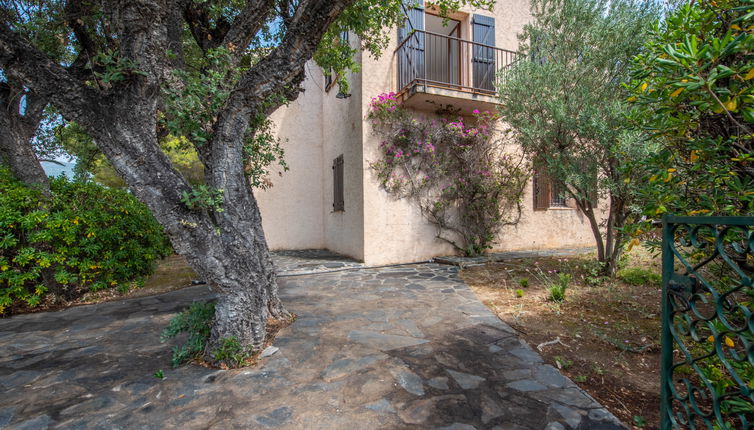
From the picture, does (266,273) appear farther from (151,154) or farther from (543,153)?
(543,153)

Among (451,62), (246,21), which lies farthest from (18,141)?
(451,62)

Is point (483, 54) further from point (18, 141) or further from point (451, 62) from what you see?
point (18, 141)

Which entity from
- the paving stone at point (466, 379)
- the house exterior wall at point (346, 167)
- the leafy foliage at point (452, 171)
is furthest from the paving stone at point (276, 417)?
the leafy foliage at point (452, 171)

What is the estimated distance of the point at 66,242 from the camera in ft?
14.2

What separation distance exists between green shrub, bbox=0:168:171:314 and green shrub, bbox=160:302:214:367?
107 inches

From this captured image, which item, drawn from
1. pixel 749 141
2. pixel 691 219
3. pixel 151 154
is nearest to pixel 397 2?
pixel 151 154

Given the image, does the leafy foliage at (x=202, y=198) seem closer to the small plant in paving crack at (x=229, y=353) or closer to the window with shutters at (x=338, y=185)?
the small plant in paving crack at (x=229, y=353)

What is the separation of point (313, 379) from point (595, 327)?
2.87 metres

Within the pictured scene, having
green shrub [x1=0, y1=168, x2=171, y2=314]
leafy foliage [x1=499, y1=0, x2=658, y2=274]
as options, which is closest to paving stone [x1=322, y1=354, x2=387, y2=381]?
leafy foliage [x1=499, y1=0, x2=658, y2=274]

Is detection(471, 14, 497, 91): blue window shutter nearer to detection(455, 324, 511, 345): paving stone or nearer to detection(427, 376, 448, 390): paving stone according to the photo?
detection(455, 324, 511, 345): paving stone

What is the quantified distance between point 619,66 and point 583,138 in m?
1.05

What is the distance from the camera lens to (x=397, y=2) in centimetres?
476

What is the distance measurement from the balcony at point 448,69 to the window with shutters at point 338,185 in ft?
8.31

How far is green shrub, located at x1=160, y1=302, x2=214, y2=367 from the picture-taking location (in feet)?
8.92
